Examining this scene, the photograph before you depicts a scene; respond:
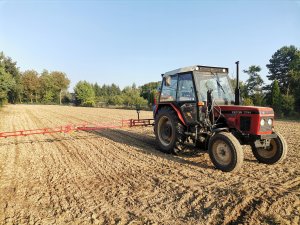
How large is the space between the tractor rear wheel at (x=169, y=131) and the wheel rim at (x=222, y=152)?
4.09ft

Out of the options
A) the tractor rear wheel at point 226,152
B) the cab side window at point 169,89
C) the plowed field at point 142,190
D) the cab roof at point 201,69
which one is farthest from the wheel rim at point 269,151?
the cab side window at point 169,89

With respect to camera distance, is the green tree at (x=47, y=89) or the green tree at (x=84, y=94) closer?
the green tree at (x=84, y=94)

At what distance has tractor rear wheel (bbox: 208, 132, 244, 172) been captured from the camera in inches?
195

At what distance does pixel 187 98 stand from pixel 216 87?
0.80m

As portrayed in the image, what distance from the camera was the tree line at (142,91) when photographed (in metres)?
26.9

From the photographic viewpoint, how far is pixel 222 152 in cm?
531

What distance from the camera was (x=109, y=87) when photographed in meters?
122

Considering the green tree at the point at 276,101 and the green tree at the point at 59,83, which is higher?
the green tree at the point at 59,83

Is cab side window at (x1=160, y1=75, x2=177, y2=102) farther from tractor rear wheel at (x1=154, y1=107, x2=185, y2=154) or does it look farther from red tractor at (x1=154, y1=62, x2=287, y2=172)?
tractor rear wheel at (x1=154, y1=107, x2=185, y2=154)

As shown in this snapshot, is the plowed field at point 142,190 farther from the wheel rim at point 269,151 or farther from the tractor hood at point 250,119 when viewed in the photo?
the tractor hood at point 250,119

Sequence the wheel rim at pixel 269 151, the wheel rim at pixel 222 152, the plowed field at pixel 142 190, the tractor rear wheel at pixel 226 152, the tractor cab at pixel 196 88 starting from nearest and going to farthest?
1. the plowed field at pixel 142 190
2. the tractor rear wheel at pixel 226 152
3. the wheel rim at pixel 222 152
4. the wheel rim at pixel 269 151
5. the tractor cab at pixel 196 88

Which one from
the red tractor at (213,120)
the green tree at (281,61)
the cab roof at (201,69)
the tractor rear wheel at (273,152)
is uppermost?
the green tree at (281,61)

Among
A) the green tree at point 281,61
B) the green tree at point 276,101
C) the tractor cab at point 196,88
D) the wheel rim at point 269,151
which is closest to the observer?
the wheel rim at point 269,151

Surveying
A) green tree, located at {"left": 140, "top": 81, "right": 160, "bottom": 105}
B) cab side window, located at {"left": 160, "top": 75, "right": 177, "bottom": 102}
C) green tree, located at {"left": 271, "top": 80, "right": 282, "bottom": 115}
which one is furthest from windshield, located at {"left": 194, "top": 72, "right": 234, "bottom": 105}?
green tree, located at {"left": 271, "top": 80, "right": 282, "bottom": 115}
